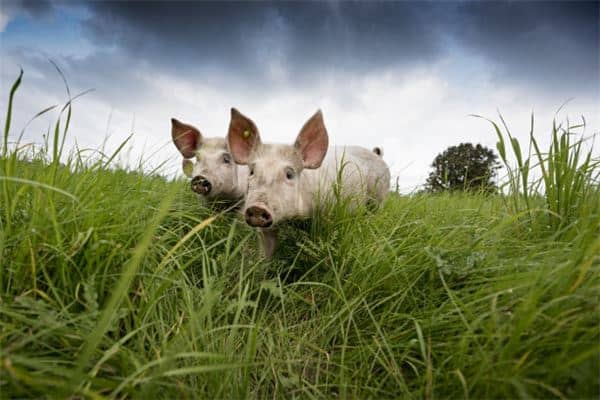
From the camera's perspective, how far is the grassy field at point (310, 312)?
1.22 meters

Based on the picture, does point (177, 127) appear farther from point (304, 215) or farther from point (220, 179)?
point (304, 215)

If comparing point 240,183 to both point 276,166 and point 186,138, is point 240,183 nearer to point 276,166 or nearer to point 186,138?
point 186,138

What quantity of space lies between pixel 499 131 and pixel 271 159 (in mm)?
1820

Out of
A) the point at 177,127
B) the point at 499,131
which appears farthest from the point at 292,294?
the point at 177,127

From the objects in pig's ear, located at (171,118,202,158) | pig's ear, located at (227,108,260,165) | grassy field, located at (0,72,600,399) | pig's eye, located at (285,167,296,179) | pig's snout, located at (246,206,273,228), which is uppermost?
pig's ear, located at (171,118,202,158)

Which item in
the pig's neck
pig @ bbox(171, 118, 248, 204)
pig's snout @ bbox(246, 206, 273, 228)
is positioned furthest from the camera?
the pig's neck

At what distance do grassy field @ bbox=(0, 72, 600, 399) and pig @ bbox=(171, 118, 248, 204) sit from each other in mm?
1389

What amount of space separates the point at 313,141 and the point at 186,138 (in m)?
2.18

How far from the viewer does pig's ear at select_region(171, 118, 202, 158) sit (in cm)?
425

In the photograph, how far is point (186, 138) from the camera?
14.6 feet

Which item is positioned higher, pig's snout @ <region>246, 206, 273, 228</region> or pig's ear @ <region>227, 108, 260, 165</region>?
pig's ear @ <region>227, 108, 260, 165</region>

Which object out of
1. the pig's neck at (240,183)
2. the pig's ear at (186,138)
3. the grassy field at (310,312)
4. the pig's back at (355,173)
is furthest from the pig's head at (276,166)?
the pig's ear at (186,138)

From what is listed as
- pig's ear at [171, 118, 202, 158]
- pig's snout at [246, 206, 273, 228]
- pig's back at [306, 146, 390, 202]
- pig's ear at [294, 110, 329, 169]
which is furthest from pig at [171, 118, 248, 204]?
pig's snout at [246, 206, 273, 228]

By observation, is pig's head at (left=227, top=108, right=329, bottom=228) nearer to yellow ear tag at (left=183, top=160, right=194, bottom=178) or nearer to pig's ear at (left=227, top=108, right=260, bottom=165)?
pig's ear at (left=227, top=108, right=260, bottom=165)
